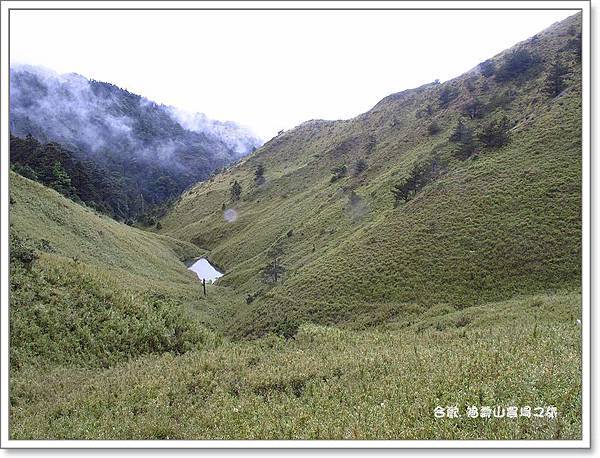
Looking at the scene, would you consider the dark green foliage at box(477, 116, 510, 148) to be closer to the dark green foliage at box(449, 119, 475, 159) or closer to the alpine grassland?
the alpine grassland

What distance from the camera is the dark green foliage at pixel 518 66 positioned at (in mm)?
73625

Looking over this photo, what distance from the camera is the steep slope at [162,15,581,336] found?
106ft

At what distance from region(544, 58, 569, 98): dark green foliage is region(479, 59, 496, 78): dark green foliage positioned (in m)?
23.0

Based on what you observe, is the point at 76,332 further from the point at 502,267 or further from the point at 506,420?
the point at 502,267

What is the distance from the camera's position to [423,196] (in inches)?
1860

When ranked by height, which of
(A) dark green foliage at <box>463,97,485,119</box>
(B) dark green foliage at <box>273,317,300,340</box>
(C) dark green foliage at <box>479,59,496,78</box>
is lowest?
(B) dark green foliage at <box>273,317,300,340</box>

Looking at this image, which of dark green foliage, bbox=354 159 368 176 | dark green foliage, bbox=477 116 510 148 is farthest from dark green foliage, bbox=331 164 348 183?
dark green foliage, bbox=477 116 510 148

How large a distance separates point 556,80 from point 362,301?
161 feet

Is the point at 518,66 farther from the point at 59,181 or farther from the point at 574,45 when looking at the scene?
the point at 59,181

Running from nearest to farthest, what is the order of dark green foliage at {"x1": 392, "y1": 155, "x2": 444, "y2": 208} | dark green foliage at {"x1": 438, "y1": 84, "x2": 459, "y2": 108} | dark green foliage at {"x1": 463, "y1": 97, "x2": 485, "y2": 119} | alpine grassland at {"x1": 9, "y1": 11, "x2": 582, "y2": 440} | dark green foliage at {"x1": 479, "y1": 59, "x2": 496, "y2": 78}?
1. alpine grassland at {"x1": 9, "y1": 11, "x2": 582, "y2": 440}
2. dark green foliage at {"x1": 392, "y1": 155, "x2": 444, "y2": 208}
3. dark green foliage at {"x1": 463, "y1": 97, "x2": 485, "y2": 119}
4. dark green foliage at {"x1": 479, "y1": 59, "x2": 496, "y2": 78}
5. dark green foliage at {"x1": 438, "y1": 84, "x2": 459, "y2": 108}

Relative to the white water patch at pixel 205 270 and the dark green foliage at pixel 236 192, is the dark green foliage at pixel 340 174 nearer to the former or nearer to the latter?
the white water patch at pixel 205 270

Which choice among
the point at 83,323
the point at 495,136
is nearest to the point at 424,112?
the point at 495,136
